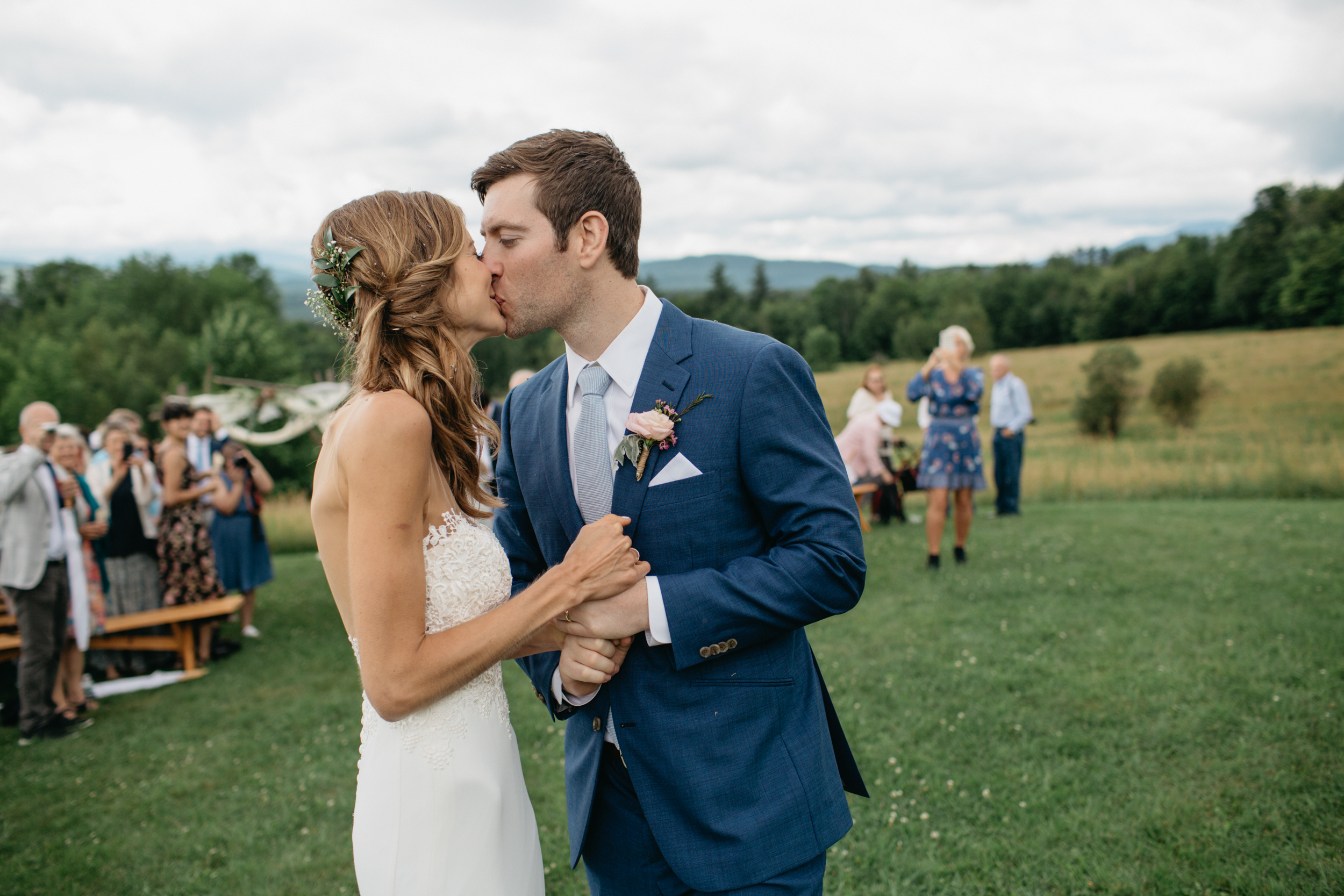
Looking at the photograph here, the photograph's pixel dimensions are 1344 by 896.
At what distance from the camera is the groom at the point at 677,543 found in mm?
1977

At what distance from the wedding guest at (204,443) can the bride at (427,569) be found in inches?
337

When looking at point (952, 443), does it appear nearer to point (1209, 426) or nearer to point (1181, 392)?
→ point (1181, 392)

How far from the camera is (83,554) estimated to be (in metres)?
8.05

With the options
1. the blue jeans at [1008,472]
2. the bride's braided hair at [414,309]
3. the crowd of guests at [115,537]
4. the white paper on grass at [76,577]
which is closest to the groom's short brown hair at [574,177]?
the bride's braided hair at [414,309]

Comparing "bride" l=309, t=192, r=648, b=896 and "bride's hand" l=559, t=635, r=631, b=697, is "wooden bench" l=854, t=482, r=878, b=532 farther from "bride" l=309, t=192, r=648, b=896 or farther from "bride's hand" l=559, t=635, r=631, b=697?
"bride's hand" l=559, t=635, r=631, b=697

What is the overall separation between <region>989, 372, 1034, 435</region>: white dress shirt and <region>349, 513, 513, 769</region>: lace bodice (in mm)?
13017

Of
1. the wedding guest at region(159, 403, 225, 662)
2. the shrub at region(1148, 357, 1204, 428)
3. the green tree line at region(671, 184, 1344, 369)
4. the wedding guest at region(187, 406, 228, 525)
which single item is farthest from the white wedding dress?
the green tree line at region(671, 184, 1344, 369)

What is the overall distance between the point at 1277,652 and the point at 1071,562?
345cm

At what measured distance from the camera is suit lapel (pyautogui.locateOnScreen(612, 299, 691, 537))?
2062mm

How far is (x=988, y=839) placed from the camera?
13.9 ft

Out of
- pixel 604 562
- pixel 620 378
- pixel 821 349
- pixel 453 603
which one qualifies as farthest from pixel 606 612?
pixel 821 349

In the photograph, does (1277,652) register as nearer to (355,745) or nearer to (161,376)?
(355,745)

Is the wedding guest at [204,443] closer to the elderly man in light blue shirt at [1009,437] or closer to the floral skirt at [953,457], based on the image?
the floral skirt at [953,457]

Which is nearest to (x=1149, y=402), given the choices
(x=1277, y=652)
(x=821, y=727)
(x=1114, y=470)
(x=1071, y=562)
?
(x=1114, y=470)
